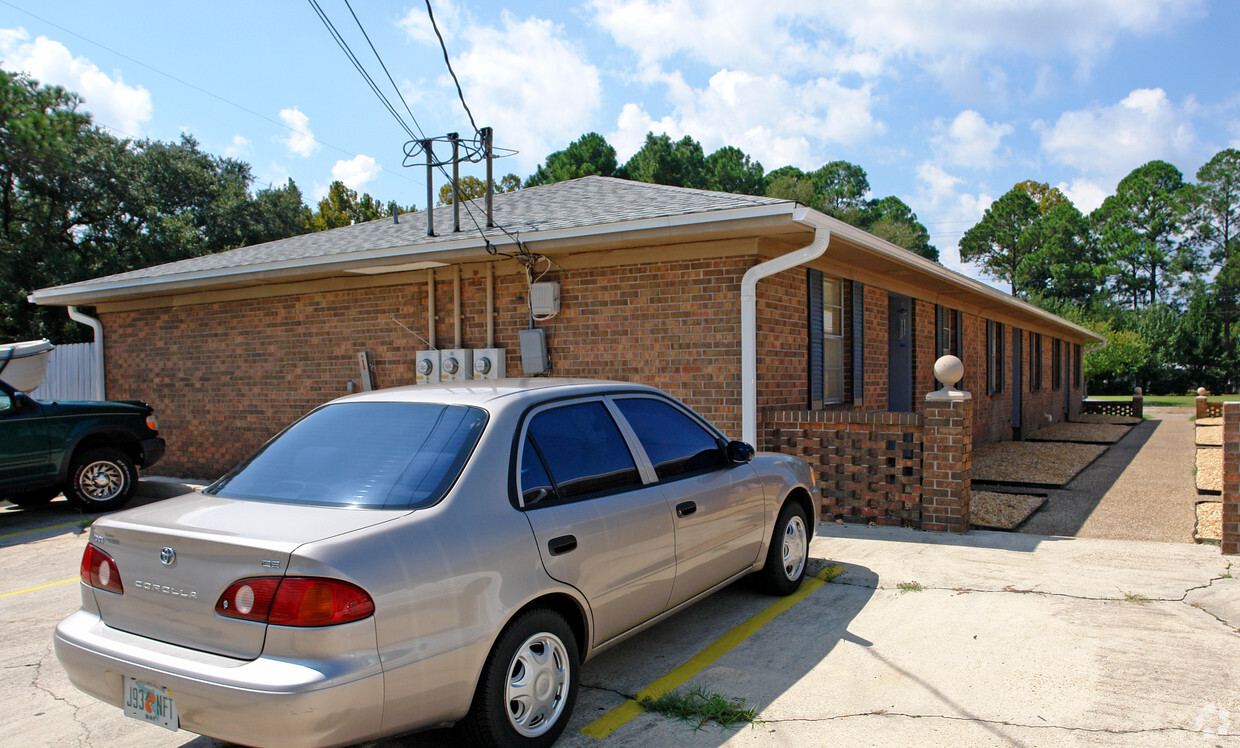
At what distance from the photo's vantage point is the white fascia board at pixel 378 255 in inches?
290

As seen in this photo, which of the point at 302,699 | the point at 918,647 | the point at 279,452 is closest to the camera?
the point at 302,699

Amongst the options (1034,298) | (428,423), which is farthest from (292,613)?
(1034,298)

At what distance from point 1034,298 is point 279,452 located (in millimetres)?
66631

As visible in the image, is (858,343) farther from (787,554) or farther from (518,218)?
(787,554)

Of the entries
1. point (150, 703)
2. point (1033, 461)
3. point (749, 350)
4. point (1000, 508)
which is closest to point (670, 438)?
point (150, 703)

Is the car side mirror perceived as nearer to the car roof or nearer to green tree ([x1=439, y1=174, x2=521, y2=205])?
the car roof

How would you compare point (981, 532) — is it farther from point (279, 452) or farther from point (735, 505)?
point (279, 452)

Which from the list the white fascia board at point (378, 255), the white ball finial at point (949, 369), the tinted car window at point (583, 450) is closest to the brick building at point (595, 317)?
the white fascia board at point (378, 255)

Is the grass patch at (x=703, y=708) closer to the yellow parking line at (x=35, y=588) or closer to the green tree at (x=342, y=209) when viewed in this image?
the yellow parking line at (x=35, y=588)

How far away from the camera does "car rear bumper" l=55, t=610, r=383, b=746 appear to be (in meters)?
2.47

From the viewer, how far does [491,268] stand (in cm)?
945

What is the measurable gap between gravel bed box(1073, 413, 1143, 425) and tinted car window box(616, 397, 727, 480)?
24924 mm

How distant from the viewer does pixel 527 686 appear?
3102 millimetres

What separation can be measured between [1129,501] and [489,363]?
7.73 metres
